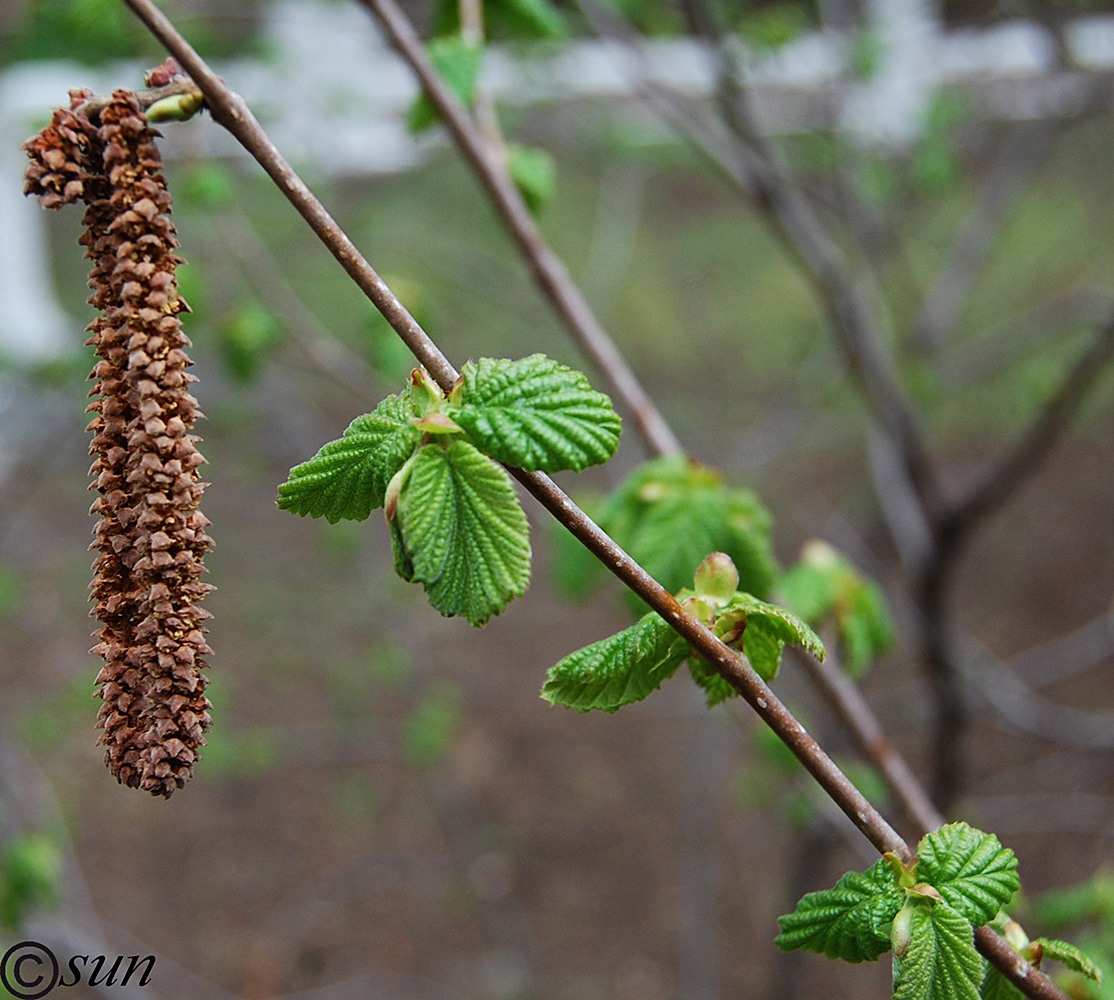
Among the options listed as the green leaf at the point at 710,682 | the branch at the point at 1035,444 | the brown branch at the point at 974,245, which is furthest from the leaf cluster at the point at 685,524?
the brown branch at the point at 974,245

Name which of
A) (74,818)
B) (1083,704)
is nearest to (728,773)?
(1083,704)

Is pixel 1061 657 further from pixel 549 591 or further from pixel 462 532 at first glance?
pixel 462 532

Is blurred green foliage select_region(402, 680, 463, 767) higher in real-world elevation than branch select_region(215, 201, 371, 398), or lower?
lower

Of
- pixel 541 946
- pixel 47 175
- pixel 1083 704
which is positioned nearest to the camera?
pixel 47 175

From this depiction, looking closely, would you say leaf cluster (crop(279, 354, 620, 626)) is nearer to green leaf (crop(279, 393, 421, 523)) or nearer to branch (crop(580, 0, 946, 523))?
green leaf (crop(279, 393, 421, 523))

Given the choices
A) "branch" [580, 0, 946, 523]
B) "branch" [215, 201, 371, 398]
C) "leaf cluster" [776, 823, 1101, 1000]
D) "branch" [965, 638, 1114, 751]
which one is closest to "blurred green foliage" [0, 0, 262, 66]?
"branch" [215, 201, 371, 398]

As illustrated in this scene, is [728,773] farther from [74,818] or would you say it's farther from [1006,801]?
[74,818]
